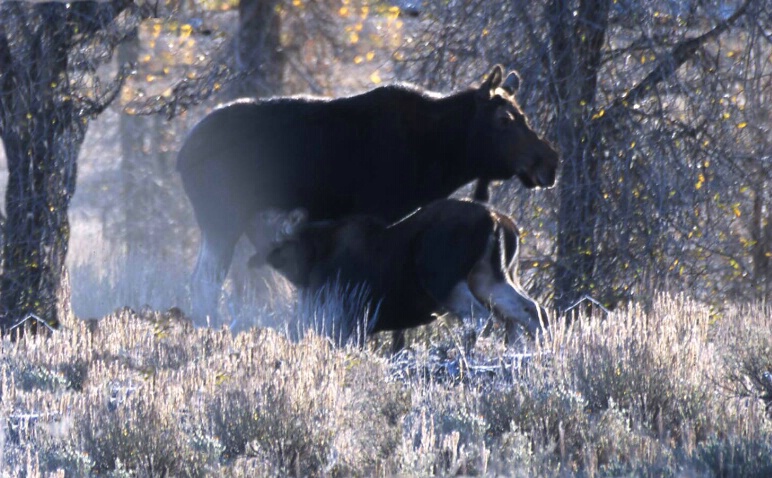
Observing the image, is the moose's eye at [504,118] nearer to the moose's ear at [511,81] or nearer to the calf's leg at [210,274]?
the moose's ear at [511,81]

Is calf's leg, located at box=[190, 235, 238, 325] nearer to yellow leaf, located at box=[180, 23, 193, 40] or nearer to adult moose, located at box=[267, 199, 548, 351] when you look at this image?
adult moose, located at box=[267, 199, 548, 351]

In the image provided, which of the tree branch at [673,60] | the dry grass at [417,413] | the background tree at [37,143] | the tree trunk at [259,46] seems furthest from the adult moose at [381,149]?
the tree trunk at [259,46]

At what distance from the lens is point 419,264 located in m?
8.73

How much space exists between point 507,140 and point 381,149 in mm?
997

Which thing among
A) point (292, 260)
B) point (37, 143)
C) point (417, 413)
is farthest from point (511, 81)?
point (417, 413)

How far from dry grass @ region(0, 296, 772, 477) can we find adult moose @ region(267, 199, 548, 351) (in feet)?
A: 3.57

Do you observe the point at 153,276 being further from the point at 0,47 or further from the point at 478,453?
the point at 478,453

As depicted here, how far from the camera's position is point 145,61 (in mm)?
20125

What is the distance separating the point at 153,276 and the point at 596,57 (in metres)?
5.71

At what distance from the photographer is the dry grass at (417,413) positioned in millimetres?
5258

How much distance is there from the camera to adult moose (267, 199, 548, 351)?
27.9 feet

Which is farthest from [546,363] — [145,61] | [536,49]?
[145,61]

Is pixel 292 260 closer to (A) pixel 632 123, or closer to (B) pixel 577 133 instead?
(B) pixel 577 133

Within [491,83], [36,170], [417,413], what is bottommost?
[417,413]
